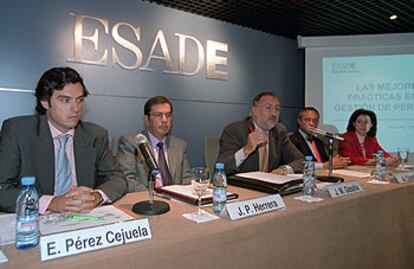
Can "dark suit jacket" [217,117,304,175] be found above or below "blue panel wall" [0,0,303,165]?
below

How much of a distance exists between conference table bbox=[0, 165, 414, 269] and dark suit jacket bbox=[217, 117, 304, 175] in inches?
18.6

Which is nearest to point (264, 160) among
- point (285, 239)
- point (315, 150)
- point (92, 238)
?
point (315, 150)

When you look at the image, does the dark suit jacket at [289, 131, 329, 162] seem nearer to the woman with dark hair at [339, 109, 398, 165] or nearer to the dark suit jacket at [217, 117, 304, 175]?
the woman with dark hair at [339, 109, 398, 165]

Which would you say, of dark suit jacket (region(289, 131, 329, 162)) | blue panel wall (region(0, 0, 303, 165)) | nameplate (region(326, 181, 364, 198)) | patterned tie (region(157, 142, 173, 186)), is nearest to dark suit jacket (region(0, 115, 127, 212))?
patterned tie (region(157, 142, 173, 186))

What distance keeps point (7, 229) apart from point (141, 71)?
2.54 m

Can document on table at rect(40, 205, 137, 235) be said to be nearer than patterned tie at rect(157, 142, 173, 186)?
Yes

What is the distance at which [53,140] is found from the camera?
1614 millimetres

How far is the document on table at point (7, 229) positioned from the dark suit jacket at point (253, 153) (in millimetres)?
1423

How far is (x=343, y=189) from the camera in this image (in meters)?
1.71

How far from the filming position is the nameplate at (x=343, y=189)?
164 cm

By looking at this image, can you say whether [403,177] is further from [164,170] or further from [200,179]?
[164,170]

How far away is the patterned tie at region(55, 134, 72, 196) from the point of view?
5.42 feet

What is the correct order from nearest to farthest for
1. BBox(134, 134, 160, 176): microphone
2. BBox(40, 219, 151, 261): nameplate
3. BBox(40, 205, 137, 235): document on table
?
BBox(40, 219, 151, 261): nameplate → BBox(40, 205, 137, 235): document on table → BBox(134, 134, 160, 176): microphone

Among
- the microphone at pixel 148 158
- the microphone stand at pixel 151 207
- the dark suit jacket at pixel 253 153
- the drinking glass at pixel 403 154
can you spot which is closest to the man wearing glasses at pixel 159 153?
the dark suit jacket at pixel 253 153
